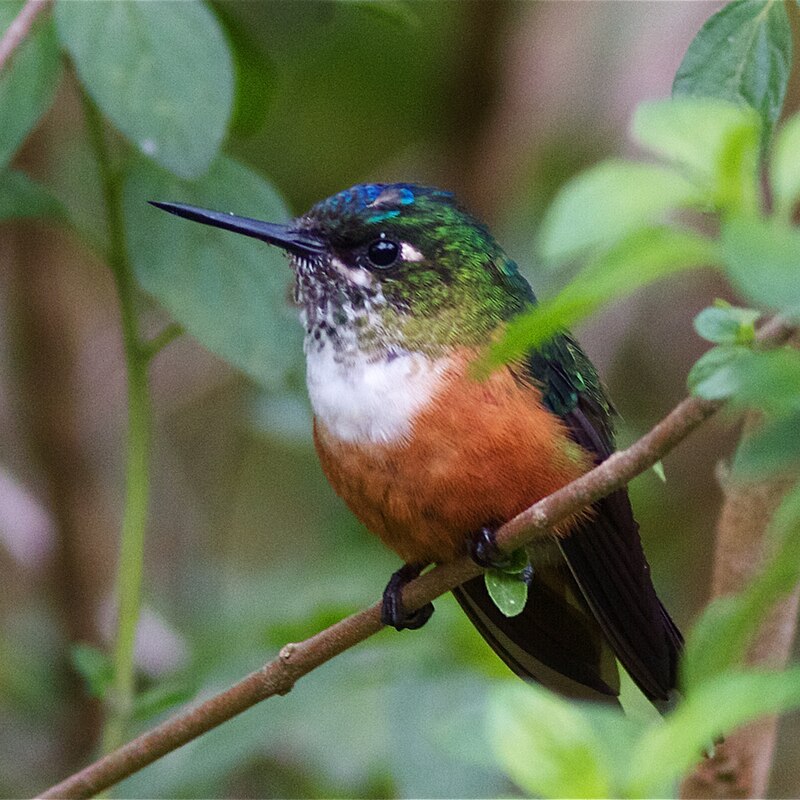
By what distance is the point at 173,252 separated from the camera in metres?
2.55

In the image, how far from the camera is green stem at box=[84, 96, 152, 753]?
245cm

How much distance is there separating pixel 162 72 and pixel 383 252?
51 cm

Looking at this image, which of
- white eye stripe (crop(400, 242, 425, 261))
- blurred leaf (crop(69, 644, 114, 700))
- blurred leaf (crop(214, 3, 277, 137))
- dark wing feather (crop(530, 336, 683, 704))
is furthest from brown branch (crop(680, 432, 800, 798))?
blurred leaf (crop(214, 3, 277, 137))

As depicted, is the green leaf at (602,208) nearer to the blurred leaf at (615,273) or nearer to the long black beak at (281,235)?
the blurred leaf at (615,273)

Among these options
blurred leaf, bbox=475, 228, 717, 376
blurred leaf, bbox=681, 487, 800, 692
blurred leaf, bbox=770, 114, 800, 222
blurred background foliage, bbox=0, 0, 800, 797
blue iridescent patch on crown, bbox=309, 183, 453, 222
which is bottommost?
blurred background foliage, bbox=0, 0, 800, 797

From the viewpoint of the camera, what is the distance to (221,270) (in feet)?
8.43

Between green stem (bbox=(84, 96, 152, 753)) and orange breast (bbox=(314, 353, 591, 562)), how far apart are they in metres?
0.54

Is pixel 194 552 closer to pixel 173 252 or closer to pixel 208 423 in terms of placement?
pixel 208 423

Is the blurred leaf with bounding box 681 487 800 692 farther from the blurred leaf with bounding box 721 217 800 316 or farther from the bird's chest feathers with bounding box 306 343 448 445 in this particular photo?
the bird's chest feathers with bounding box 306 343 448 445

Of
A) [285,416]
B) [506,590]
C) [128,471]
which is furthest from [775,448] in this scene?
[285,416]

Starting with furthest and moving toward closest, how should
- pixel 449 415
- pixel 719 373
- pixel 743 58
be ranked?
pixel 449 415
pixel 743 58
pixel 719 373

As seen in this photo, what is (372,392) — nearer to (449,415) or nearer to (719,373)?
(449,415)

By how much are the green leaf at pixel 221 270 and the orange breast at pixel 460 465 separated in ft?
1.39

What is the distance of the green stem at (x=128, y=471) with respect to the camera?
2.45m
